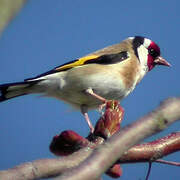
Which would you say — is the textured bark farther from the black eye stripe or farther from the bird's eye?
the bird's eye

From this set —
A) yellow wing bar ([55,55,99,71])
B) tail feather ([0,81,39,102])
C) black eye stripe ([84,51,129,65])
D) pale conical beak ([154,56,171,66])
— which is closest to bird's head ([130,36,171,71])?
pale conical beak ([154,56,171,66])

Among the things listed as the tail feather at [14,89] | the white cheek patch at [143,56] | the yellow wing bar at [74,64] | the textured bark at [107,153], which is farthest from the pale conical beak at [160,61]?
the textured bark at [107,153]

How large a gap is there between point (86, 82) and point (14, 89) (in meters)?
0.70

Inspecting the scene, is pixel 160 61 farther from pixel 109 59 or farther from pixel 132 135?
pixel 132 135

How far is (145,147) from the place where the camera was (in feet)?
4.82

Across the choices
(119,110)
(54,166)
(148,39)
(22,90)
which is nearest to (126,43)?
(148,39)

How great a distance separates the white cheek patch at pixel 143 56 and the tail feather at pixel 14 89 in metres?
1.24

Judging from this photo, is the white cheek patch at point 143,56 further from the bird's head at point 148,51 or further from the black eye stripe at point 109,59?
the black eye stripe at point 109,59

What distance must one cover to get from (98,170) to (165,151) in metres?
0.73

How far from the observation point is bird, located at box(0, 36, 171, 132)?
4070 mm

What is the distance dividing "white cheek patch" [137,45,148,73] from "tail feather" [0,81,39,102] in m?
1.24

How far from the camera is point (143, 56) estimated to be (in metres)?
4.79

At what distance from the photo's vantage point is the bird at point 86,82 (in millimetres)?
4070

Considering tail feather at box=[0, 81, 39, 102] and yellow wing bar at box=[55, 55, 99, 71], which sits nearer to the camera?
tail feather at box=[0, 81, 39, 102]
